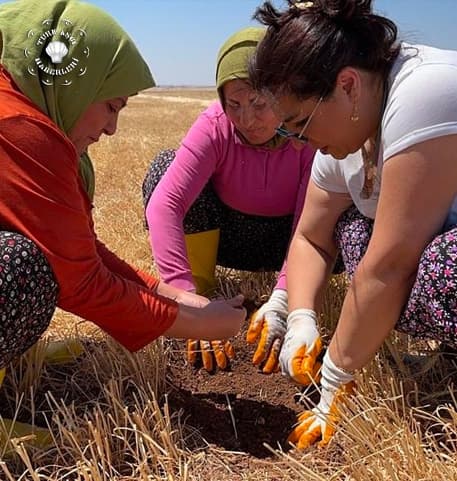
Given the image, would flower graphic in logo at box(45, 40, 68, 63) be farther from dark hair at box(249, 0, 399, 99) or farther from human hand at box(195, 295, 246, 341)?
human hand at box(195, 295, 246, 341)

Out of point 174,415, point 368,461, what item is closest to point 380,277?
point 368,461

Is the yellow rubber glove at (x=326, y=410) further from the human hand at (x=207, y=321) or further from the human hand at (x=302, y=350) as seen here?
the human hand at (x=207, y=321)

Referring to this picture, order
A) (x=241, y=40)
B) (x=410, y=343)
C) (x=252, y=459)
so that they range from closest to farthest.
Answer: (x=252, y=459) → (x=410, y=343) → (x=241, y=40)

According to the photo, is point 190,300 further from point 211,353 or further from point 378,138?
point 378,138

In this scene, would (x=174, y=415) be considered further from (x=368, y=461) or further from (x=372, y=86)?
(x=372, y=86)

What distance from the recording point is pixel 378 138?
5.28ft

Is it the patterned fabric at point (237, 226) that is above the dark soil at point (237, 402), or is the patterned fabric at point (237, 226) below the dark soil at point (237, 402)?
above

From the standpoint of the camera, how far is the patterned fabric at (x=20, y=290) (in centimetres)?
149

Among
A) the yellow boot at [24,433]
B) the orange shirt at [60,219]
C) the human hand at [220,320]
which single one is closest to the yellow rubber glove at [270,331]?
the human hand at [220,320]

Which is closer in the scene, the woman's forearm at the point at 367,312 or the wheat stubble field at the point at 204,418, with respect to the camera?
the wheat stubble field at the point at 204,418

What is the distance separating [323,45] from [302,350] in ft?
2.55

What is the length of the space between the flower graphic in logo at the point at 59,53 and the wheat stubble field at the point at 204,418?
0.71 meters

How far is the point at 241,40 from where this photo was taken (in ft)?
7.58

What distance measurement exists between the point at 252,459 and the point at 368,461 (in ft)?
1.11
